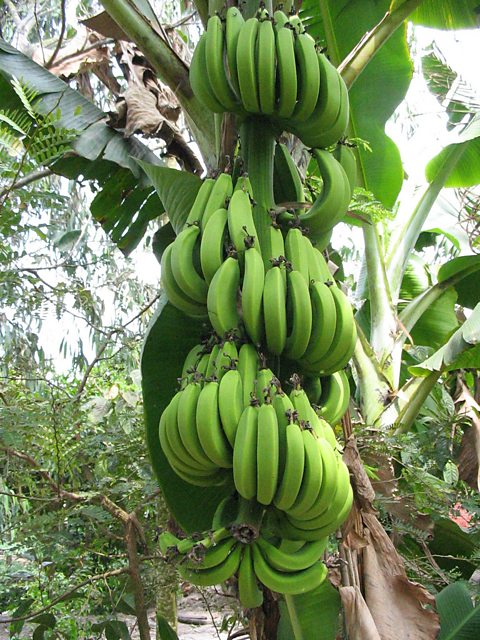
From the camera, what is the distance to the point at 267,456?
3.27 ft

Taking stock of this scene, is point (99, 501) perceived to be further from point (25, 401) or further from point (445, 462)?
point (445, 462)

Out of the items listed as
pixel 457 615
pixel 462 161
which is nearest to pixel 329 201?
pixel 457 615

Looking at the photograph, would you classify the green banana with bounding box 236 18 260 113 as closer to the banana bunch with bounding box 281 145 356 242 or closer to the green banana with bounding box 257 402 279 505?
the banana bunch with bounding box 281 145 356 242

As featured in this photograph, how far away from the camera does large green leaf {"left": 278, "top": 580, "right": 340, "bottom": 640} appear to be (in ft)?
4.16

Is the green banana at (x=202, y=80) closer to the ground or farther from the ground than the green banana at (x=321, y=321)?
farther from the ground

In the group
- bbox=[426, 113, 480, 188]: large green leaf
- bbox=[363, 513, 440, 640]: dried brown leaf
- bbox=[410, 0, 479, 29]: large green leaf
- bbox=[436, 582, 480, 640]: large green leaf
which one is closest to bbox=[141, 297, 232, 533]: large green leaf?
bbox=[363, 513, 440, 640]: dried brown leaf

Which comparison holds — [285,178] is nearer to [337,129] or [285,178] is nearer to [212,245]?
[337,129]

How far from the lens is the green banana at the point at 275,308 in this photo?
3.62 feet

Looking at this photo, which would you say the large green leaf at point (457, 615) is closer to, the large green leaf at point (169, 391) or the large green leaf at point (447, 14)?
the large green leaf at point (169, 391)

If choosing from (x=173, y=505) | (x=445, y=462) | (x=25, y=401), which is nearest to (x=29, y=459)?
(x=25, y=401)

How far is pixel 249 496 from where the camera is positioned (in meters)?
1.03

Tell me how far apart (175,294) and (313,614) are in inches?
26.1

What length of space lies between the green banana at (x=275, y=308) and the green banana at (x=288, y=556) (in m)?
0.32

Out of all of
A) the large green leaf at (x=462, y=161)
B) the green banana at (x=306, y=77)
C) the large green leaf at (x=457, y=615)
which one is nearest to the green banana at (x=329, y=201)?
the green banana at (x=306, y=77)
